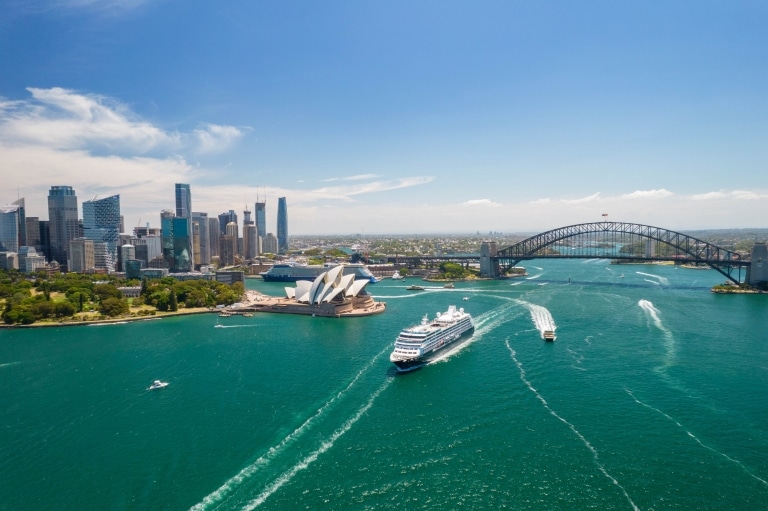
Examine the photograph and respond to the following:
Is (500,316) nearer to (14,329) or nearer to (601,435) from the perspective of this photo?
(601,435)

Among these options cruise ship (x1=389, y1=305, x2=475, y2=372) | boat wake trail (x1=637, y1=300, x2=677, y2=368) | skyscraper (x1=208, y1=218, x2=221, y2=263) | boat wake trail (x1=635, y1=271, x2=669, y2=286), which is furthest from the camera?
skyscraper (x1=208, y1=218, x2=221, y2=263)

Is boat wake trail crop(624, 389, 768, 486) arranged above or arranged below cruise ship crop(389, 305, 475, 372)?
below

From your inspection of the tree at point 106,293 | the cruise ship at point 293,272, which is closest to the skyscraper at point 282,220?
the cruise ship at point 293,272

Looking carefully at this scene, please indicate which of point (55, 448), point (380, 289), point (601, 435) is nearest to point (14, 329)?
point (55, 448)

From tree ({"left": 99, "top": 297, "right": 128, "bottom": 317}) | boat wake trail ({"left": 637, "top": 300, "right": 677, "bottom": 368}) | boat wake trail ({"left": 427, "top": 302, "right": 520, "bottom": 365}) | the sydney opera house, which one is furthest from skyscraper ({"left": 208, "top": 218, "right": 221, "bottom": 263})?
boat wake trail ({"left": 637, "top": 300, "right": 677, "bottom": 368})

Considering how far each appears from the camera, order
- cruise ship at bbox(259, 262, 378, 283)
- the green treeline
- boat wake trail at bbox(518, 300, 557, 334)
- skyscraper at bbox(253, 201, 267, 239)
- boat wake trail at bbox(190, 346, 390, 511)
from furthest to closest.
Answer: skyscraper at bbox(253, 201, 267, 239) < cruise ship at bbox(259, 262, 378, 283) < the green treeline < boat wake trail at bbox(518, 300, 557, 334) < boat wake trail at bbox(190, 346, 390, 511)

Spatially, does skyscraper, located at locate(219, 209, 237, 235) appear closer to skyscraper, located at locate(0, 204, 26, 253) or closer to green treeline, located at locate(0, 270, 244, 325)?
skyscraper, located at locate(0, 204, 26, 253)

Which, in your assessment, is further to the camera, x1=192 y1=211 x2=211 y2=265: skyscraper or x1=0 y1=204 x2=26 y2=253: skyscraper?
x1=192 y1=211 x2=211 y2=265: skyscraper

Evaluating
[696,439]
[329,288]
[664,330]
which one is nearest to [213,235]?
[329,288]
